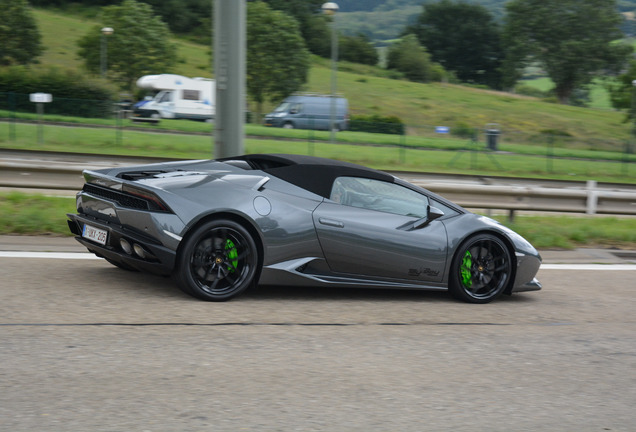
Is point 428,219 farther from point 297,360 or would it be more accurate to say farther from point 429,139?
point 429,139

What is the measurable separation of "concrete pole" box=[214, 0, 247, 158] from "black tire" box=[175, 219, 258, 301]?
261 centimetres

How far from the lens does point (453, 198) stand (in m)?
11.3

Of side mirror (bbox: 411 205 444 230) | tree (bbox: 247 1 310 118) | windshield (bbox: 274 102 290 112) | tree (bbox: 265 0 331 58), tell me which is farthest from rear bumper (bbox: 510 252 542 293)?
tree (bbox: 265 0 331 58)

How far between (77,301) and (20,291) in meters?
0.53

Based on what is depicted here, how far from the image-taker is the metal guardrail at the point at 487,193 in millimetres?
10391

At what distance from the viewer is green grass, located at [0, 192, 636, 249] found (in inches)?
353

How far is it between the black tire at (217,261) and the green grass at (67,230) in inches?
140

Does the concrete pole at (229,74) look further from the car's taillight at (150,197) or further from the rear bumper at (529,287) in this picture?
the rear bumper at (529,287)

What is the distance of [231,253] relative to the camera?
596 cm

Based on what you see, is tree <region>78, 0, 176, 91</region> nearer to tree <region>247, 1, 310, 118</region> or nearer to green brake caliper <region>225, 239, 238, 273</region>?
tree <region>247, 1, 310, 118</region>

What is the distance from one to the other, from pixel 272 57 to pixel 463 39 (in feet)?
227

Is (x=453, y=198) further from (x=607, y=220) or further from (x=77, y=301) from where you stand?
(x=77, y=301)

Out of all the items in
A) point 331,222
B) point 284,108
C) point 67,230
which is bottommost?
point 67,230

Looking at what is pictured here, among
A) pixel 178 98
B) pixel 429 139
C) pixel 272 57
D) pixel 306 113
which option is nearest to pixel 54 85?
pixel 178 98
